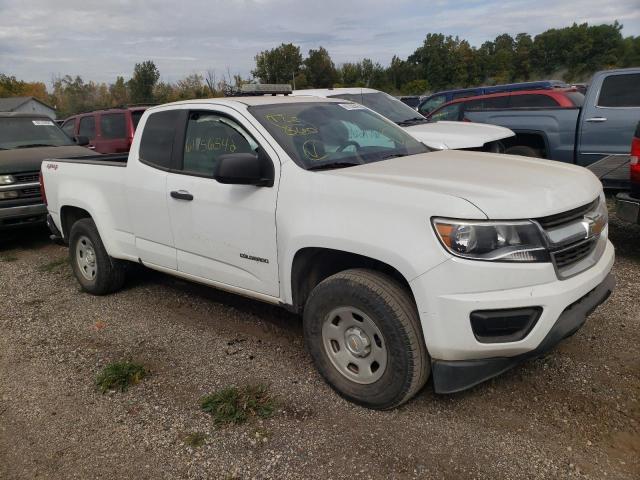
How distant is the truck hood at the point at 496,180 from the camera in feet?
8.75

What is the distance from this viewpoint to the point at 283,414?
3.17 metres

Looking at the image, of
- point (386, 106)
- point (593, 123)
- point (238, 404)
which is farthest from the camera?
point (386, 106)

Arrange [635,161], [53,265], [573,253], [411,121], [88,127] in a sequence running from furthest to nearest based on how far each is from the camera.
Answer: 1. [88,127]
2. [411,121]
3. [53,265]
4. [635,161]
5. [573,253]

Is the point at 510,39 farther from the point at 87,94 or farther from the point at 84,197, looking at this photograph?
the point at 84,197

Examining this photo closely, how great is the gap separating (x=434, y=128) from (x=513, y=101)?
3.11 m

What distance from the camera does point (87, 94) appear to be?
63.4 meters

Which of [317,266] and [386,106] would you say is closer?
[317,266]

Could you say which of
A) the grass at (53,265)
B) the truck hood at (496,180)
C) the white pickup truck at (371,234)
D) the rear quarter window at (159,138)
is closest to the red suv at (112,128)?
the grass at (53,265)

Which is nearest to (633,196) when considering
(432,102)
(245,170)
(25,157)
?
(245,170)

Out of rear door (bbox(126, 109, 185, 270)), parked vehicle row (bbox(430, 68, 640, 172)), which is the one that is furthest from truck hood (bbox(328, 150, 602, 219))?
parked vehicle row (bbox(430, 68, 640, 172))

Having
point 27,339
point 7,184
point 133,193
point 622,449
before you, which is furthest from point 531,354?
point 7,184

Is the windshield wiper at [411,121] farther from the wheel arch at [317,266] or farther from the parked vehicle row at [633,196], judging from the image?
the wheel arch at [317,266]

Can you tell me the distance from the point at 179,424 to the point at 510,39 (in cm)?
6956

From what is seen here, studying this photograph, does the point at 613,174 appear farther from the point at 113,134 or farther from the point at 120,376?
the point at 113,134
